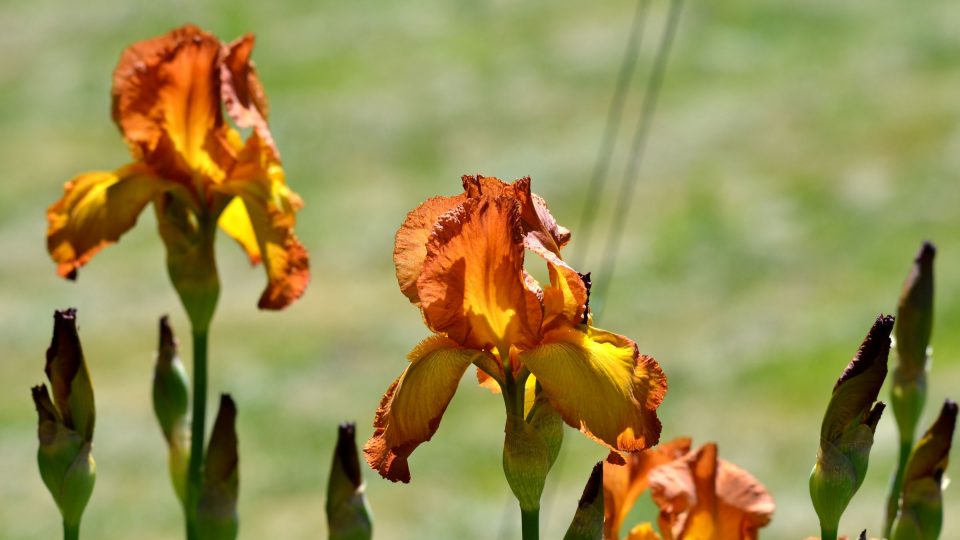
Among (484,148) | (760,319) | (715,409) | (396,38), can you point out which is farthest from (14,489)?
(396,38)

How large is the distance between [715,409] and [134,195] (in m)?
4.73

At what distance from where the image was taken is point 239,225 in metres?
1.76

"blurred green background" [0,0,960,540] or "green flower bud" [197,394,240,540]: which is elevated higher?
"blurred green background" [0,0,960,540]

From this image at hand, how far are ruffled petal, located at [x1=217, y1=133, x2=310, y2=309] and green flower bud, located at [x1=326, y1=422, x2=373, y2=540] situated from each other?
0.23 metres

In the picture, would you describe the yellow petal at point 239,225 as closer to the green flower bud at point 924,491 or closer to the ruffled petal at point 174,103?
the ruffled petal at point 174,103

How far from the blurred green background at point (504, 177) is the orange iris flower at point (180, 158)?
269cm

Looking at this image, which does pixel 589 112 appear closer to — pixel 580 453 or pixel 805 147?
pixel 805 147

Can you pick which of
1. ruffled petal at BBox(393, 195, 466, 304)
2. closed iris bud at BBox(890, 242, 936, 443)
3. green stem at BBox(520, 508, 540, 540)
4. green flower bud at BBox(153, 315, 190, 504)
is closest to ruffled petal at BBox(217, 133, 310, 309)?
green flower bud at BBox(153, 315, 190, 504)

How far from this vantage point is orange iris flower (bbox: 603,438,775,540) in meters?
1.40

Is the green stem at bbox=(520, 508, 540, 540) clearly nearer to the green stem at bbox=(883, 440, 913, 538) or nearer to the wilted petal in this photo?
the wilted petal

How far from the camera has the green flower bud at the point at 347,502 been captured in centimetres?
139

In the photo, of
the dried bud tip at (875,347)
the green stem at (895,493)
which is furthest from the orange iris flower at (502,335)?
the green stem at (895,493)

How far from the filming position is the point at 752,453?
5.80m

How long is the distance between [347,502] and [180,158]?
454 mm
